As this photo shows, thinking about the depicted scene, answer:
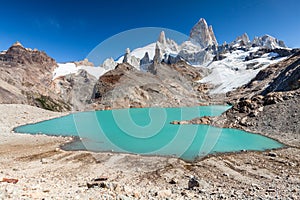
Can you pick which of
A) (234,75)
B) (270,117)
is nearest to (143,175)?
(270,117)

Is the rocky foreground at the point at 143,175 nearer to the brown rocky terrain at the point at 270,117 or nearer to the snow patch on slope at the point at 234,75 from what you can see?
the brown rocky terrain at the point at 270,117

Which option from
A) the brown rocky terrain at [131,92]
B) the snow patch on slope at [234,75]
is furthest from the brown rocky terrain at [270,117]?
the snow patch on slope at [234,75]

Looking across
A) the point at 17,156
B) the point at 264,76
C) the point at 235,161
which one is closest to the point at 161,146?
the point at 235,161

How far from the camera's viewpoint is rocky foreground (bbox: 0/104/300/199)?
9.25 meters

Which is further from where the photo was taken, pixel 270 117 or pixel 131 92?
pixel 131 92

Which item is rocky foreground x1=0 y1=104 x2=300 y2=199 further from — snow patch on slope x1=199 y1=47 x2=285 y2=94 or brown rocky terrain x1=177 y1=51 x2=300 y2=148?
snow patch on slope x1=199 y1=47 x2=285 y2=94

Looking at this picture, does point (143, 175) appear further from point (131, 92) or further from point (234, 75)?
point (234, 75)

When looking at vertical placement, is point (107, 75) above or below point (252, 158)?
above

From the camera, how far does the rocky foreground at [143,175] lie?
925cm

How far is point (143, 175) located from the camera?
13.9 m

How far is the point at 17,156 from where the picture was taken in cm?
1861

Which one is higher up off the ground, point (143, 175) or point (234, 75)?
point (234, 75)

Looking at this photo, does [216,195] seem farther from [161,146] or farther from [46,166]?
[161,146]

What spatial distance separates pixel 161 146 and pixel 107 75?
89850 mm
